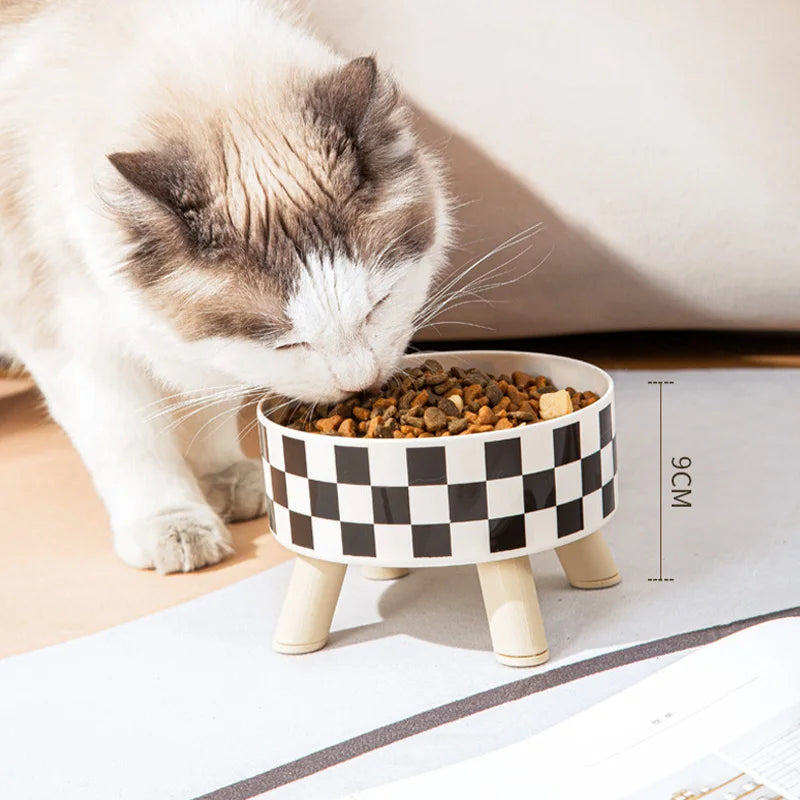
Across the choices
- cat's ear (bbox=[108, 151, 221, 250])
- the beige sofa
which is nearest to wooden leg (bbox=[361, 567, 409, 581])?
cat's ear (bbox=[108, 151, 221, 250])

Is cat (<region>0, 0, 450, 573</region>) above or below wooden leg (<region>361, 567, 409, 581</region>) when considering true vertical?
above

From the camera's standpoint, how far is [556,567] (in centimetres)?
106

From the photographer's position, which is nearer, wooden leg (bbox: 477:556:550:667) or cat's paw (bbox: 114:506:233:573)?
wooden leg (bbox: 477:556:550:667)

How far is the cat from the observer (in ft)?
2.95

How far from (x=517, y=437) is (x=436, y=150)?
786 mm

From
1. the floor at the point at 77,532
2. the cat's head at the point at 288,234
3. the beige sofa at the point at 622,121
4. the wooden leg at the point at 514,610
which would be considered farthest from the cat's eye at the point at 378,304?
the beige sofa at the point at 622,121

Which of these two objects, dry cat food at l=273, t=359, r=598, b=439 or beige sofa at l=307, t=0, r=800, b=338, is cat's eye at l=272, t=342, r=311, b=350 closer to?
dry cat food at l=273, t=359, r=598, b=439

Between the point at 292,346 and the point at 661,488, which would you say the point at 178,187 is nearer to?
the point at 292,346

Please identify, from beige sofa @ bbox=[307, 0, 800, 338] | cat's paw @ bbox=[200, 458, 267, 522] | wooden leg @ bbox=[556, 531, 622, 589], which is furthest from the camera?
beige sofa @ bbox=[307, 0, 800, 338]

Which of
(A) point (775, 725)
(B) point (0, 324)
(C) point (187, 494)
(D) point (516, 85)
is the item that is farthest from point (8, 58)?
(A) point (775, 725)

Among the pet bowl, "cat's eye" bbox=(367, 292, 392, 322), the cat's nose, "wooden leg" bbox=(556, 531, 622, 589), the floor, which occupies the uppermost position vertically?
"cat's eye" bbox=(367, 292, 392, 322)

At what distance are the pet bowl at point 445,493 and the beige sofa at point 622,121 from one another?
70 cm

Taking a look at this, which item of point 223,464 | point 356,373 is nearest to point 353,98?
point 356,373

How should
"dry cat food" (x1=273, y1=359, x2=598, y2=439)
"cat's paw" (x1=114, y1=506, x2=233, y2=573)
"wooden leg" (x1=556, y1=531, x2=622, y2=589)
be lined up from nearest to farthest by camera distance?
"dry cat food" (x1=273, y1=359, x2=598, y2=439), "wooden leg" (x1=556, y1=531, x2=622, y2=589), "cat's paw" (x1=114, y1=506, x2=233, y2=573)
